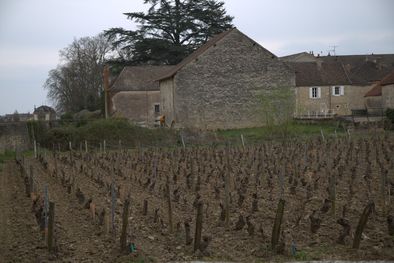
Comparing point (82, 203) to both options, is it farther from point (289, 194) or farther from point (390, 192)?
point (390, 192)

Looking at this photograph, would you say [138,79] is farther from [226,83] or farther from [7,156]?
[7,156]

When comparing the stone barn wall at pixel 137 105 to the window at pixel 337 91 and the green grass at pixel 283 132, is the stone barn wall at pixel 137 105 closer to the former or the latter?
the green grass at pixel 283 132

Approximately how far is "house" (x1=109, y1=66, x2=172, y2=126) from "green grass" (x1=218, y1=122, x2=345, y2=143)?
1110 cm

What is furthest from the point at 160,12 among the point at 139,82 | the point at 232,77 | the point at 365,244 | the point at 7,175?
the point at 365,244

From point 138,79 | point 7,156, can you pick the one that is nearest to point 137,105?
point 138,79

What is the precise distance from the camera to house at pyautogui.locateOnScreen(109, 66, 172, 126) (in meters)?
43.2

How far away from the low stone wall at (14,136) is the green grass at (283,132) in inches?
487

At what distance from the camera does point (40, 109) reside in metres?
76.9

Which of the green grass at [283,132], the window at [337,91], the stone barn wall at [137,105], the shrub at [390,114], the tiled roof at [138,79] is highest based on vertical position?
the tiled roof at [138,79]

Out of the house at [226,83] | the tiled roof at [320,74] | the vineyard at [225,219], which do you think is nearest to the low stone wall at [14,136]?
the house at [226,83]

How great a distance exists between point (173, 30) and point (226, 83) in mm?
14113

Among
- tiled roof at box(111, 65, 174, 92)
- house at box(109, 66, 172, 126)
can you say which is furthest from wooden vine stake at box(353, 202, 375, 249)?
tiled roof at box(111, 65, 174, 92)

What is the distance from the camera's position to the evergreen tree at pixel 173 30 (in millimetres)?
47156

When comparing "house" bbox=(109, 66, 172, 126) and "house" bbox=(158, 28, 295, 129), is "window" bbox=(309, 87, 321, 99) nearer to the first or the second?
"house" bbox=(158, 28, 295, 129)
